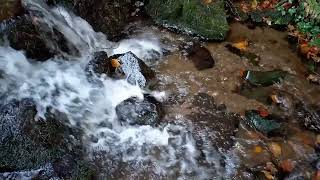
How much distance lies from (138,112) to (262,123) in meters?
1.72

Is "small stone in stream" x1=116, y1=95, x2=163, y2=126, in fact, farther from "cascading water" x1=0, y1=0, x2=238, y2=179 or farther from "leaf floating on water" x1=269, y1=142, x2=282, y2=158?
"leaf floating on water" x1=269, y1=142, x2=282, y2=158

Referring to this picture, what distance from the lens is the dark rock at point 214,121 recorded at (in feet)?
17.1

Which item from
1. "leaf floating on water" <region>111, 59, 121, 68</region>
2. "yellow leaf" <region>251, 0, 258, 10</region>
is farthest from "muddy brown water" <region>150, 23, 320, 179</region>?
"leaf floating on water" <region>111, 59, 121, 68</region>

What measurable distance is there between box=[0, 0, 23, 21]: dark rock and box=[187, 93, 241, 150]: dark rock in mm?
2946

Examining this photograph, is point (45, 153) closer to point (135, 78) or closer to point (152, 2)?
point (135, 78)

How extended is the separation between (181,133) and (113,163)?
1035 millimetres

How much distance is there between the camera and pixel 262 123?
5.37 meters

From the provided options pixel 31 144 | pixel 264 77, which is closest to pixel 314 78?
pixel 264 77

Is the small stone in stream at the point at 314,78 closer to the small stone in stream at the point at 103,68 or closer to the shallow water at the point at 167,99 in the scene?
the shallow water at the point at 167,99

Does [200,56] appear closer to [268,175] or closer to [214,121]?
[214,121]

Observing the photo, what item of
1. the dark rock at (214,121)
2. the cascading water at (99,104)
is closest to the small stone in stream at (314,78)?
the dark rock at (214,121)

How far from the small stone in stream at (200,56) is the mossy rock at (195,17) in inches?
14.0

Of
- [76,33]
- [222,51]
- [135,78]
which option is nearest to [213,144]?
[135,78]

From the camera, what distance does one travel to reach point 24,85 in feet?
18.0
